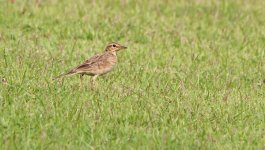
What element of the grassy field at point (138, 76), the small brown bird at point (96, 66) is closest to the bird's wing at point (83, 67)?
the small brown bird at point (96, 66)

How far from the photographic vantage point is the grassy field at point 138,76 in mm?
10375

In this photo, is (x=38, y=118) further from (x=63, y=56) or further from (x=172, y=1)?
A: (x=172, y=1)

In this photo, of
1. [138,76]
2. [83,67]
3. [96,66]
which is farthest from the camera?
[138,76]

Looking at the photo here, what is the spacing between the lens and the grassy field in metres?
10.4

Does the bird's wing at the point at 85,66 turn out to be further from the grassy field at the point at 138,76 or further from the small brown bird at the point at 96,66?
the grassy field at the point at 138,76

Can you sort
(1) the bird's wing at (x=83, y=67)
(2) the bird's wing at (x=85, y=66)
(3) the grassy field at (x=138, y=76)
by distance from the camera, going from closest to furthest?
(3) the grassy field at (x=138, y=76) → (1) the bird's wing at (x=83, y=67) → (2) the bird's wing at (x=85, y=66)

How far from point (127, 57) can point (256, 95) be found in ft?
11.5

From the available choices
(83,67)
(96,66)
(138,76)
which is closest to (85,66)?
(83,67)

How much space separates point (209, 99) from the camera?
12.5m

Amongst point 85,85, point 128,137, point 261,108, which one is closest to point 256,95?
point 261,108

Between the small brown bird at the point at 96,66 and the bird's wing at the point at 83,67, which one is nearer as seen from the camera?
the bird's wing at the point at 83,67

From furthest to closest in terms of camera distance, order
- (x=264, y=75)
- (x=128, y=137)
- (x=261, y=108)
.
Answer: (x=264, y=75)
(x=261, y=108)
(x=128, y=137)

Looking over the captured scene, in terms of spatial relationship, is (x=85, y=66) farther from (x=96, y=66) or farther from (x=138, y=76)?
(x=138, y=76)

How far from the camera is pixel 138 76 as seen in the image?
45.6 ft
